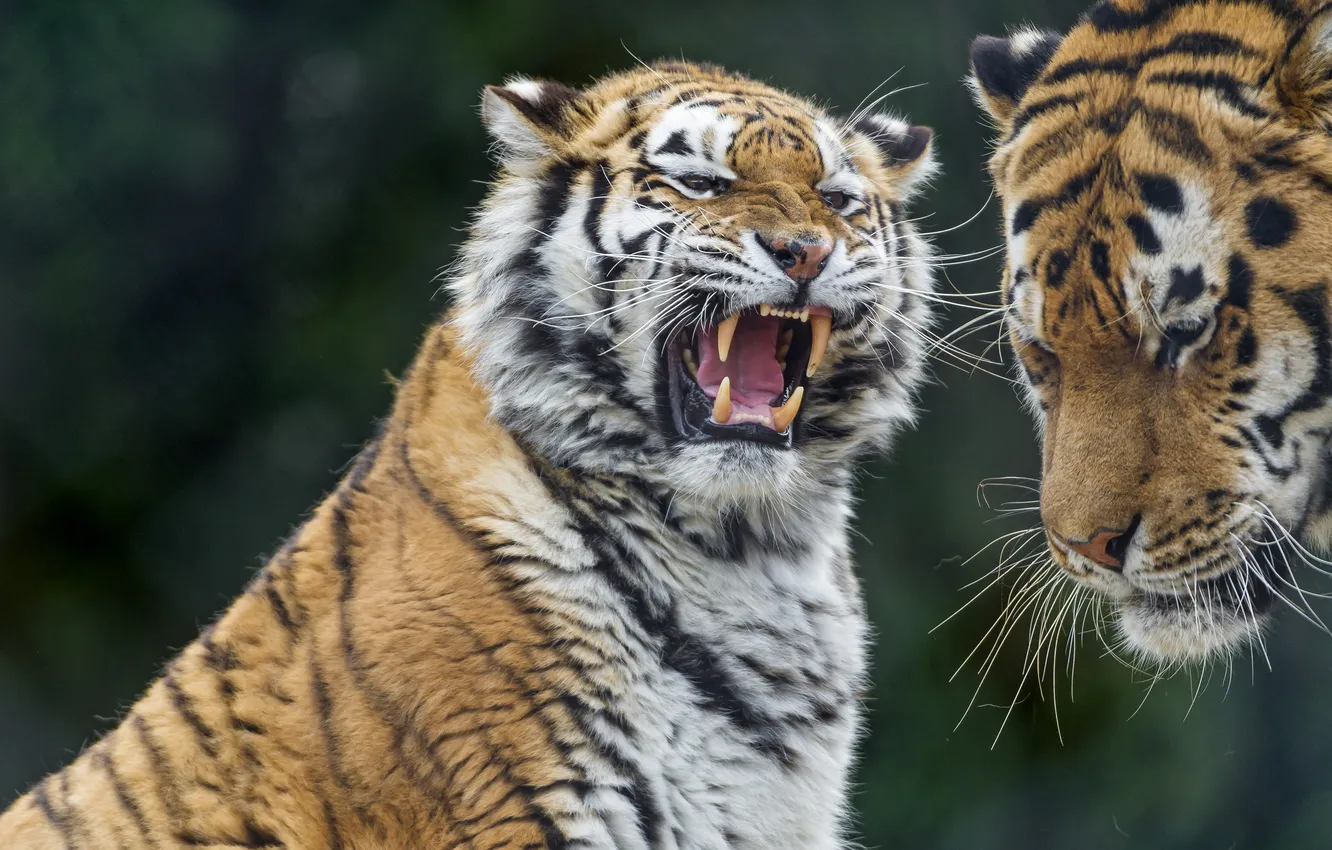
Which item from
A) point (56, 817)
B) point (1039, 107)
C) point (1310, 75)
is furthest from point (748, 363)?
point (56, 817)

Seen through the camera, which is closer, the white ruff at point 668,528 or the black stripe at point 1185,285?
the black stripe at point 1185,285

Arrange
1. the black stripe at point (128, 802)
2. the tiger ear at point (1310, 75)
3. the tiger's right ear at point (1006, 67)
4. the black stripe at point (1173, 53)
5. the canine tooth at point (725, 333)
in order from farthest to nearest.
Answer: the canine tooth at point (725, 333) < the black stripe at point (128, 802) < the tiger's right ear at point (1006, 67) < the black stripe at point (1173, 53) < the tiger ear at point (1310, 75)

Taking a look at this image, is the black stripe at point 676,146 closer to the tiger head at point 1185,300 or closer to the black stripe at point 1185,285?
the tiger head at point 1185,300

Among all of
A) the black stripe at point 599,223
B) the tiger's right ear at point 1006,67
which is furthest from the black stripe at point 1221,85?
the black stripe at point 599,223

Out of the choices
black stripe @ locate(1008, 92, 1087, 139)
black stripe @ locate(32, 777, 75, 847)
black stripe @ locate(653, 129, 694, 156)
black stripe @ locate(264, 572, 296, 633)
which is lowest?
black stripe @ locate(32, 777, 75, 847)

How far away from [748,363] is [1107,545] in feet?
2.48

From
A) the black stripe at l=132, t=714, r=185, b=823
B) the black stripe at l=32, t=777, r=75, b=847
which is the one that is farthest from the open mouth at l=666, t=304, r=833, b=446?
the black stripe at l=32, t=777, r=75, b=847

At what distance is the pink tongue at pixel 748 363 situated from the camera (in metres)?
2.32

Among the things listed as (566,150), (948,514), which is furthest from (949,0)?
(566,150)

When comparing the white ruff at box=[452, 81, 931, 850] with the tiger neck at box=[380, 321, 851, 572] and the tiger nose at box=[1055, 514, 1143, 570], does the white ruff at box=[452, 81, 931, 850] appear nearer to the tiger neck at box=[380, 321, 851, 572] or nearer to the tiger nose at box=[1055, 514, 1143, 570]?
the tiger neck at box=[380, 321, 851, 572]

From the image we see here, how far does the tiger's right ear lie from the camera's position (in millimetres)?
2055

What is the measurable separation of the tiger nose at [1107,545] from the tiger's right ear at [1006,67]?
63 cm

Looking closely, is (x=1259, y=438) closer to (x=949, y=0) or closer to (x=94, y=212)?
(x=949, y=0)

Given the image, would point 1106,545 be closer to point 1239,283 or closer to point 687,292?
point 1239,283
